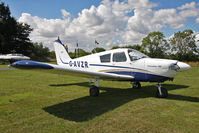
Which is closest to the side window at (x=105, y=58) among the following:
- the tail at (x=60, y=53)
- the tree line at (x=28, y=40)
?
the tail at (x=60, y=53)

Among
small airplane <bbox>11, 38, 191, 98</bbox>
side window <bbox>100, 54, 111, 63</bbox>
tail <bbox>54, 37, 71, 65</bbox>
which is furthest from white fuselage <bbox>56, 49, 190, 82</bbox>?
tail <bbox>54, 37, 71, 65</bbox>

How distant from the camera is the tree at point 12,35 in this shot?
51750 millimetres

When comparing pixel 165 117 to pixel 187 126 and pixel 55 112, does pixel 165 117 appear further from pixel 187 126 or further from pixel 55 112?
pixel 55 112

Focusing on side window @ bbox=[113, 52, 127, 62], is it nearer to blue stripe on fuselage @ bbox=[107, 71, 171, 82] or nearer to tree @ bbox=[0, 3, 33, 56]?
blue stripe on fuselage @ bbox=[107, 71, 171, 82]

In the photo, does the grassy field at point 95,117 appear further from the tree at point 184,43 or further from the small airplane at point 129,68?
the tree at point 184,43

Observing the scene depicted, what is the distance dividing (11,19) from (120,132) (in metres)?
64.7

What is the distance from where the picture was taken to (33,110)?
460cm

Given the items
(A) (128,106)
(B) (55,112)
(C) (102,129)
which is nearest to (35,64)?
(B) (55,112)

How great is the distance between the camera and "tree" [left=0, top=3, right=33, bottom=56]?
170ft

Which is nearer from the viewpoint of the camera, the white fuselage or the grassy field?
the grassy field

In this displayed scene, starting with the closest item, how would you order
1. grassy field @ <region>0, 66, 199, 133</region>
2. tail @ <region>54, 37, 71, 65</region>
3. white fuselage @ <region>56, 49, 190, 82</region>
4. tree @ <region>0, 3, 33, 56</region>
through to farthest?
grassy field @ <region>0, 66, 199, 133</region>, white fuselage @ <region>56, 49, 190, 82</region>, tail @ <region>54, 37, 71, 65</region>, tree @ <region>0, 3, 33, 56</region>

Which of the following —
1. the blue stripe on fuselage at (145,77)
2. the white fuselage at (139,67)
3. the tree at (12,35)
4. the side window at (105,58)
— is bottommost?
the blue stripe on fuselage at (145,77)

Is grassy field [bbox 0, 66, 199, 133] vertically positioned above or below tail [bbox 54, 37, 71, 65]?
below

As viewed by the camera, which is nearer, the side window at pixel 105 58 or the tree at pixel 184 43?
the side window at pixel 105 58
